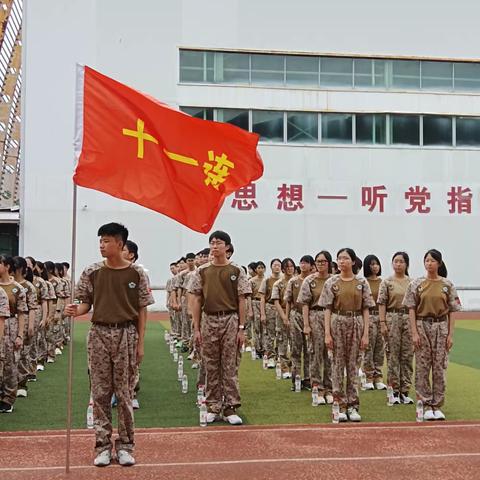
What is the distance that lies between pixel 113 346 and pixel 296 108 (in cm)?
1788

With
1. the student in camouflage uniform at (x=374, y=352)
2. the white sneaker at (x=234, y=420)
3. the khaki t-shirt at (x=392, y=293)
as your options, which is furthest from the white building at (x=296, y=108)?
the white sneaker at (x=234, y=420)

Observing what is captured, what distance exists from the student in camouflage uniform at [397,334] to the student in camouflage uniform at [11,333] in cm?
392

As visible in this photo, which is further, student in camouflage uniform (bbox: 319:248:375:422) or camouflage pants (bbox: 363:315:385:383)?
camouflage pants (bbox: 363:315:385:383)

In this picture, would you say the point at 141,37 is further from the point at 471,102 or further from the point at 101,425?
the point at 101,425

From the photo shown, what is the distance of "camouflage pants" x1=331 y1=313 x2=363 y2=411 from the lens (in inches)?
292

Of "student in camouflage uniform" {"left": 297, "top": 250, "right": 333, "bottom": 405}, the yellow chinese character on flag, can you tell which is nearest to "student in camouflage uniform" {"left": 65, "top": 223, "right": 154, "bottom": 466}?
the yellow chinese character on flag

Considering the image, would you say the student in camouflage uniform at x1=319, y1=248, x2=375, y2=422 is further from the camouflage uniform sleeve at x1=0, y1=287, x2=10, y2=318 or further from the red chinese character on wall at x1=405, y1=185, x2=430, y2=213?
the red chinese character on wall at x1=405, y1=185, x2=430, y2=213

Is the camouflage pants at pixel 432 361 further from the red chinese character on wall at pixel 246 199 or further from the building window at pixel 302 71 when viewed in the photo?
the building window at pixel 302 71

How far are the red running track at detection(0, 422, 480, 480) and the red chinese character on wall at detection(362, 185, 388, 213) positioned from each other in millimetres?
15829

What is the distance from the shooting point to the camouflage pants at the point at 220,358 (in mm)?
7398

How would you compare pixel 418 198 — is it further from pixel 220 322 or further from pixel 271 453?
pixel 271 453

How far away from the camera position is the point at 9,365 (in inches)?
316

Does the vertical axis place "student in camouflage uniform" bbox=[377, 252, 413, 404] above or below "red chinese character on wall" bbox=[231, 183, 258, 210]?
below

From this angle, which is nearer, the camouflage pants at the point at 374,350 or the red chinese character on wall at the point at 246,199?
the camouflage pants at the point at 374,350
